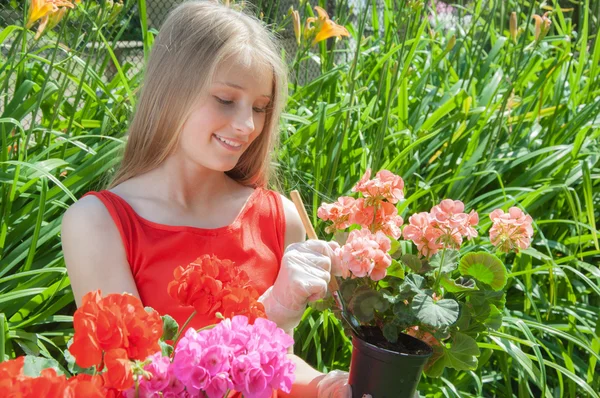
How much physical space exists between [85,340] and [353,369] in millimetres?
575

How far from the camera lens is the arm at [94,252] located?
1314 mm

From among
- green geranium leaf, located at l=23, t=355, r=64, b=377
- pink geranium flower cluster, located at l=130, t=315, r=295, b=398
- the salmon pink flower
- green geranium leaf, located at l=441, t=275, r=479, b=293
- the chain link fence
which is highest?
pink geranium flower cluster, located at l=130, t=315, r=295, b=398

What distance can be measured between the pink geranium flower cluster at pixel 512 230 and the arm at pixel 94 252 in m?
0.64

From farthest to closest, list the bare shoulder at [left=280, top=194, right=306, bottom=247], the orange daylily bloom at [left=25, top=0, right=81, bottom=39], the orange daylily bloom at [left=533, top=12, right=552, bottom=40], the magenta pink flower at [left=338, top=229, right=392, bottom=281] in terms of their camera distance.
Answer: the orange daylily bloom at [left=533, top=12, right=552, bottom=40]
the orange daylily bloom at [left=25, top=0, right=81, bottom=39]
the bare shoulder at [left=280, top=194, right=306, bottom=247]
the magenta pink flower at [left=338, top=229, right=392, bottom=281]

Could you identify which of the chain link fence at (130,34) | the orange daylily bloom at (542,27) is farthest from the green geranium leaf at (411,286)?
the chain link fence at (130,34)

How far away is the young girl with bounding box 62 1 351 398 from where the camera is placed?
1.35 m

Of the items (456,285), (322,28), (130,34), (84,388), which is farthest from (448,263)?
(130,34)

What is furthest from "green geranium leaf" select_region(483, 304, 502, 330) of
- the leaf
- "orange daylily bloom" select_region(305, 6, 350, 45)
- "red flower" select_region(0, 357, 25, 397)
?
"orange daylily bloom" select_region(305, 6, 350, 45)

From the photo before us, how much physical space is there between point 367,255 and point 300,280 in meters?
0.12

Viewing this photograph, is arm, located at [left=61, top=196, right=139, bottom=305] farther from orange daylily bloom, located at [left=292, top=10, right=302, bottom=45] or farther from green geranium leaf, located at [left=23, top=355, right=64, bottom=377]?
orange daylily bloom, located at [left=292, top=10, right=302, bottom=45]

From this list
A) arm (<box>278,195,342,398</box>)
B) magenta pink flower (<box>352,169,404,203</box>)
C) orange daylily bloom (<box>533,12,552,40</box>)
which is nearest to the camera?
magenta pink flower (<box>352,169,404,203</box>)

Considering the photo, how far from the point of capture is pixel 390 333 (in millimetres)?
1078

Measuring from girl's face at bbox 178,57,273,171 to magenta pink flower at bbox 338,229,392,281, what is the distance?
0.40 metres

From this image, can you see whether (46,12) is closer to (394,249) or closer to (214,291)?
(394,249)
